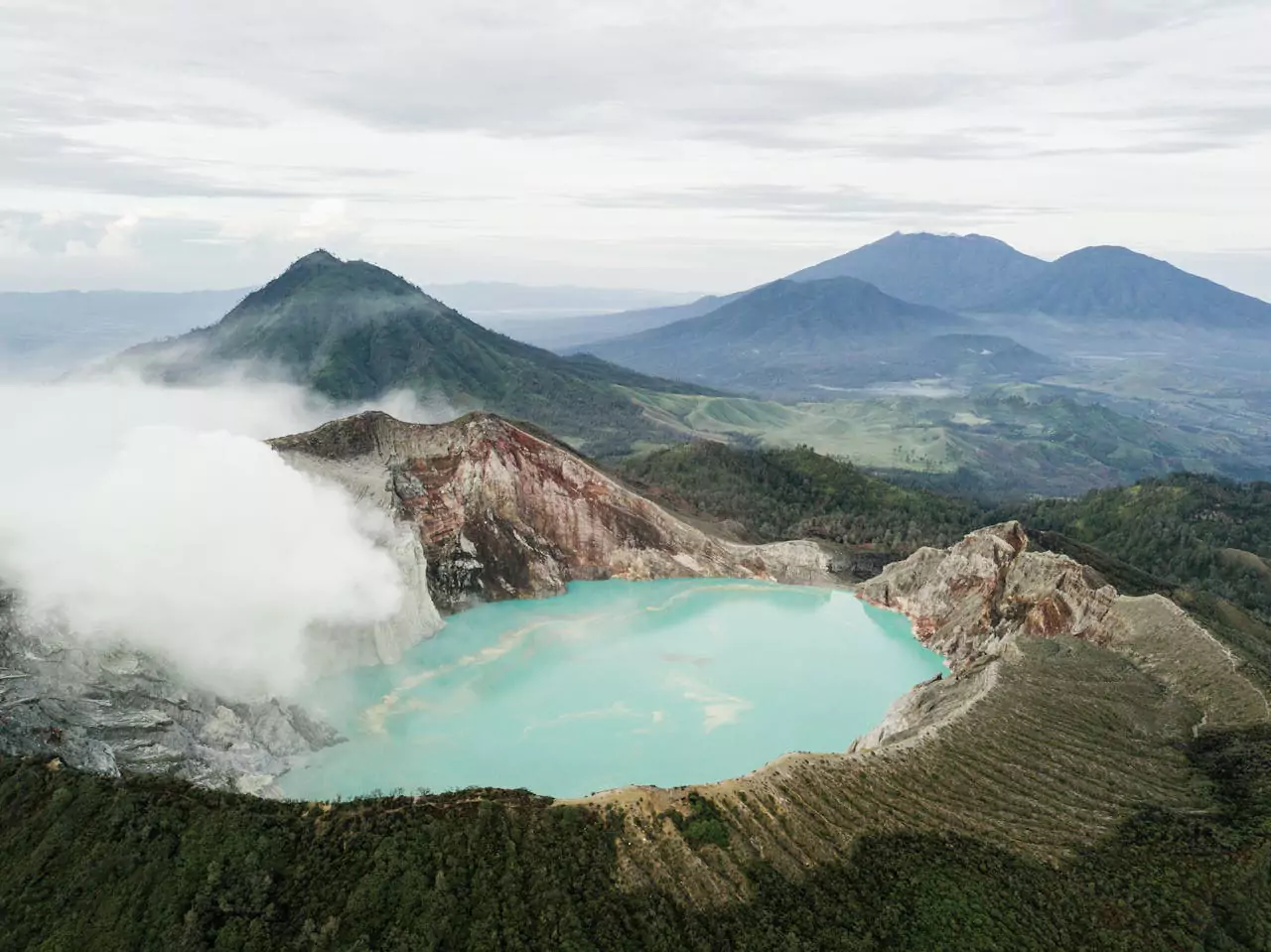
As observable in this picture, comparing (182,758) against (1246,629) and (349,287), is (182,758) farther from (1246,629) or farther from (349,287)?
(349,287)

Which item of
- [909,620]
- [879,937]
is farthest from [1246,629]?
[879,937]

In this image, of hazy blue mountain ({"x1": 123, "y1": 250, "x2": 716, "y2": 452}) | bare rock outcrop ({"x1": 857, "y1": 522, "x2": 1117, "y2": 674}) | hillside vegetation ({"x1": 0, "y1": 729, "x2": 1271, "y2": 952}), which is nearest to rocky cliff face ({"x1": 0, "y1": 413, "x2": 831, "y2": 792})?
hillside vegetation ({"x1": 0, "y1": 729, "x2": 1271, "y2": 952})

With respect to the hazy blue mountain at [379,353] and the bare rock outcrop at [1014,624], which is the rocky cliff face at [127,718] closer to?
the bare rock outcrop at [1014,624]

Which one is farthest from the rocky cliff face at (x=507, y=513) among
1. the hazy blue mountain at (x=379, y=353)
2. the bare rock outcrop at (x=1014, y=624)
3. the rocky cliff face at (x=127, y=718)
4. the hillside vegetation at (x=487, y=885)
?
the hazy blue mountain at (x=379, y=353)

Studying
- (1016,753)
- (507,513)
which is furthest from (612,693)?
(507,513)

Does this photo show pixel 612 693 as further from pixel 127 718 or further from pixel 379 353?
pixel 379 353

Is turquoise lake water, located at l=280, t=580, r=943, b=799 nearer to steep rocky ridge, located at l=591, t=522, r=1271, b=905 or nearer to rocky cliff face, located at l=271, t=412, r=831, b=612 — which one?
rocky cliff face, located at l=271, t=412, r=831, b=612
